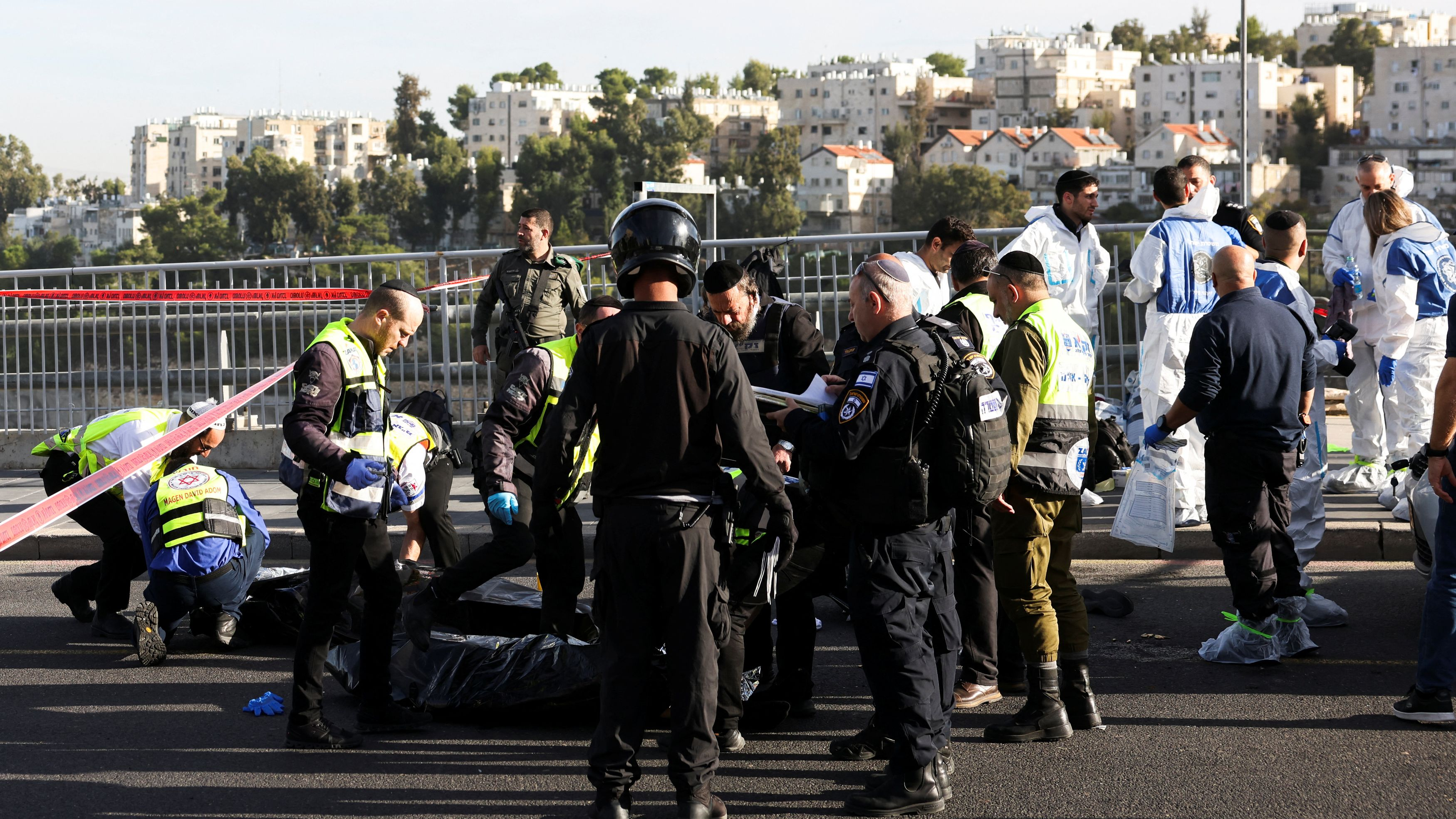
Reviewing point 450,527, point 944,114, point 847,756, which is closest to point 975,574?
point 847,756

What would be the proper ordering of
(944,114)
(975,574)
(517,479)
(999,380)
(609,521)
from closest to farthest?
(609,521) → (999,380) → (975,574) → (517,479) → (944,114)

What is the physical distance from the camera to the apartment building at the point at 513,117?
173500 mm

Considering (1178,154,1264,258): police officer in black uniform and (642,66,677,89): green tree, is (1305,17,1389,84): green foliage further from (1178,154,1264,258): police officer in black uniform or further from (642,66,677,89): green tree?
(1178,154,1264,258): police officer in black uniform

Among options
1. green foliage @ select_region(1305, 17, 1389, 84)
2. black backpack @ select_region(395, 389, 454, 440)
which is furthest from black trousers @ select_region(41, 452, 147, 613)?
green foliage @ select_region(1305, 17, 1389, 84)

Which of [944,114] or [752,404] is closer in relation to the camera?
[752,404]

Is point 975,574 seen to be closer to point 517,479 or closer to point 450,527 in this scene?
point 517,479

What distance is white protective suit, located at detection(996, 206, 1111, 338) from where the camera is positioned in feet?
26.2

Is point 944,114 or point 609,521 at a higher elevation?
point 944,114

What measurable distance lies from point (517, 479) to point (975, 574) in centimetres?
203

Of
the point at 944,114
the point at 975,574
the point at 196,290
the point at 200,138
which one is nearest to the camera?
the point at 975,574

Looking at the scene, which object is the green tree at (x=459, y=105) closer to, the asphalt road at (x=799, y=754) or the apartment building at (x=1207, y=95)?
the apartment building at (x=1207, y=95)

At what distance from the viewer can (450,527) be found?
7.73m

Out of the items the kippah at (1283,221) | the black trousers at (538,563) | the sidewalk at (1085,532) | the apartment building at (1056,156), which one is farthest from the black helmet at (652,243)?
the apartment building at (1056,156)

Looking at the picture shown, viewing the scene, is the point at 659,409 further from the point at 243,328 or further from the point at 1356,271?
the point at 243,328
